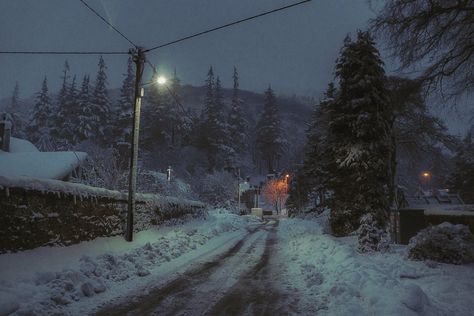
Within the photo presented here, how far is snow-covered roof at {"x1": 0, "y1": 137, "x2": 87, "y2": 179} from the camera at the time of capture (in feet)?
86.8

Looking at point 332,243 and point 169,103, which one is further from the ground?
point 169,103

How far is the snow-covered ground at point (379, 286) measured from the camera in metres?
6.78

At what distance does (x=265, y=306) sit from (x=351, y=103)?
11097 mm

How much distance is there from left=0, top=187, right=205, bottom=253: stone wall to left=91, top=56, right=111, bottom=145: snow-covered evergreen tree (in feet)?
193

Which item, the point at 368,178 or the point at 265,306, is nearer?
the point at 265,306

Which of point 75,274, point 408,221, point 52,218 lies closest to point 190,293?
point 75,274

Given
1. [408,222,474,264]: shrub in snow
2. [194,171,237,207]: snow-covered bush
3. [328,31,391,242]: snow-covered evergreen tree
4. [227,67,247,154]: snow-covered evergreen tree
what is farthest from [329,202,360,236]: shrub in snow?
[227,67,247,154]: snow-covered evergreen tree

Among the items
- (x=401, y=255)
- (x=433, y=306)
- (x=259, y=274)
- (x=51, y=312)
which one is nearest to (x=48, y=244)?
(x=51, y=312)

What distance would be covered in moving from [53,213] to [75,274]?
9.37 feet

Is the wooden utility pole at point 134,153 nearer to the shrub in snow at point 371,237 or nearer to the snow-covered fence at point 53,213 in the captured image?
the snow-covered fence at point 53,213

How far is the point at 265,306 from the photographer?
772cm

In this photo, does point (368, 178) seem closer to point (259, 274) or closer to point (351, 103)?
point (351, 103)

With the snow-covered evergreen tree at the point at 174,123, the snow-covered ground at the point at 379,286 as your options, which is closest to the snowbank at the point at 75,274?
the snow-covered ground at the point at 379,286

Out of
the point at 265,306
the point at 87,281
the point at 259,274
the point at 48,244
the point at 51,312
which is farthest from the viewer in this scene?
the point at 259,274
